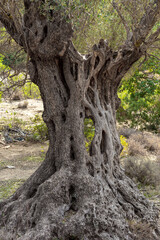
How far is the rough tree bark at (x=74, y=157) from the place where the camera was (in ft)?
11.6

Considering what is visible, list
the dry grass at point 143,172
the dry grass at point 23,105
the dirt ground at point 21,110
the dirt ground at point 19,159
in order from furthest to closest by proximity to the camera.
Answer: the dry grass at point 23,105 < the dirt ground at point 21,110 < the dirt ground at point 19,159 < the dry grass at point 143,172

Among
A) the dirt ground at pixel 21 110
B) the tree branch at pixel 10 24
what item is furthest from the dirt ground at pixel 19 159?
the dirt ground at pixel 21 110

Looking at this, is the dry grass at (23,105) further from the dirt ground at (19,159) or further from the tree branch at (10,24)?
the tree branch at (10,24)

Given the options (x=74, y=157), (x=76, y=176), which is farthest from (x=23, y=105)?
(x=76, y=176)

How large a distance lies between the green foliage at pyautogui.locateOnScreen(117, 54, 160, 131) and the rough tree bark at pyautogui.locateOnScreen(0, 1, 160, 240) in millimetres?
6839

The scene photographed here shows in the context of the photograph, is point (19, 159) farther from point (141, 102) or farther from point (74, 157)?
point (141, 102)

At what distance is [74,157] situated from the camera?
13.9 ft

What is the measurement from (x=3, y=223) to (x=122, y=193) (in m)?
1.94

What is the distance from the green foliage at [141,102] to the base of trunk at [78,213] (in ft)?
26.0

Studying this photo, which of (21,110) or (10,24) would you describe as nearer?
(10,24)

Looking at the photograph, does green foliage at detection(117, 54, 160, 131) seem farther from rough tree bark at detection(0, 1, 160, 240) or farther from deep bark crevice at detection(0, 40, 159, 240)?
deep bark crevice at detection(0, 40, 159, 240)

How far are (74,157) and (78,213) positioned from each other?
3.17ft

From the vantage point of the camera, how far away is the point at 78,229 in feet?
11.1

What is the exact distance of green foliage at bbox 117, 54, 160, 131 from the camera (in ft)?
38.5
